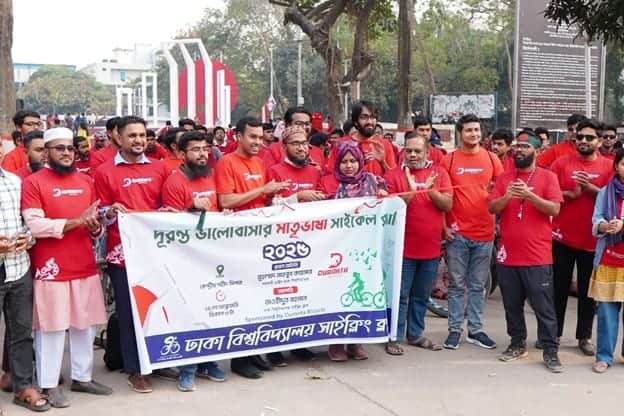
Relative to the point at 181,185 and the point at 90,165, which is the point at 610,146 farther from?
the point at 90,165

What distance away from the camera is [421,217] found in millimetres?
6527

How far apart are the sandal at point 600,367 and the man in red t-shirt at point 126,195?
11.2 feet

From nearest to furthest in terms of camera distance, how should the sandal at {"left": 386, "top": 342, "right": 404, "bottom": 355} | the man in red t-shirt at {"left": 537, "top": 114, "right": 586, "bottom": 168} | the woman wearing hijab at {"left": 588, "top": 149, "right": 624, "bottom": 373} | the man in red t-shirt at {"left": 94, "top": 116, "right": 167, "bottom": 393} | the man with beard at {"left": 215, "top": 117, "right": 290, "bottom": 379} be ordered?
the man in red t-shirt at {"left": 94, "top": 116, "right": 167, "bottom": 393} → the man with beard at {"left": 215, "top": 117, "right": 290, "bottom": 379} → the woman wearing hijab at {"left": 588, "top": 149, "right": 624, "bottom": 373} → the sandal at {"left": 386, "top": 342, "right": 404, "bottom": 355} → the man in red t-shirt at {"left": 537, "top": 114, "right": 586, "bottom": 168}

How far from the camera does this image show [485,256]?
674 cm

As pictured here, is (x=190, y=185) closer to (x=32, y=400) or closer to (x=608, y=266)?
(x=32, y=400)

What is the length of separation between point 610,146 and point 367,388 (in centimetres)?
430

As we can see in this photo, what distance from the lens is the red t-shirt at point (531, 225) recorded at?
614 centimetres

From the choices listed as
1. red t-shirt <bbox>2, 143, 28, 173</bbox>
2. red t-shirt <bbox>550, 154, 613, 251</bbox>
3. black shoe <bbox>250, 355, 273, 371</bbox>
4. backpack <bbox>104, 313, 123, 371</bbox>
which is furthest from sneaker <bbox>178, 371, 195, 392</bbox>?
red t-shirt <bbox>550, 154, 613, 251</bbox>

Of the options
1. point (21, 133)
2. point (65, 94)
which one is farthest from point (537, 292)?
point (65, 94)

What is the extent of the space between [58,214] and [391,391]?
2632 mm

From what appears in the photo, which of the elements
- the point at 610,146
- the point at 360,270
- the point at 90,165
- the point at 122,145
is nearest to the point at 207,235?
the point at 122,145

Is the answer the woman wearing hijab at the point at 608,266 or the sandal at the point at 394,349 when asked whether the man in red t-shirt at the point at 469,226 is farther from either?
the woman wearing hijab at the point at 608,266

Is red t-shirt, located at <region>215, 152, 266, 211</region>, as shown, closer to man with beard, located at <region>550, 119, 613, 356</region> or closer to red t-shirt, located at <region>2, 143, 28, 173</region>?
red t-shirt, located at <region>2, 143, 28, 173</region>

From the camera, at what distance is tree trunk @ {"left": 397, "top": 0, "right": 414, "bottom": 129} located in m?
13.5
